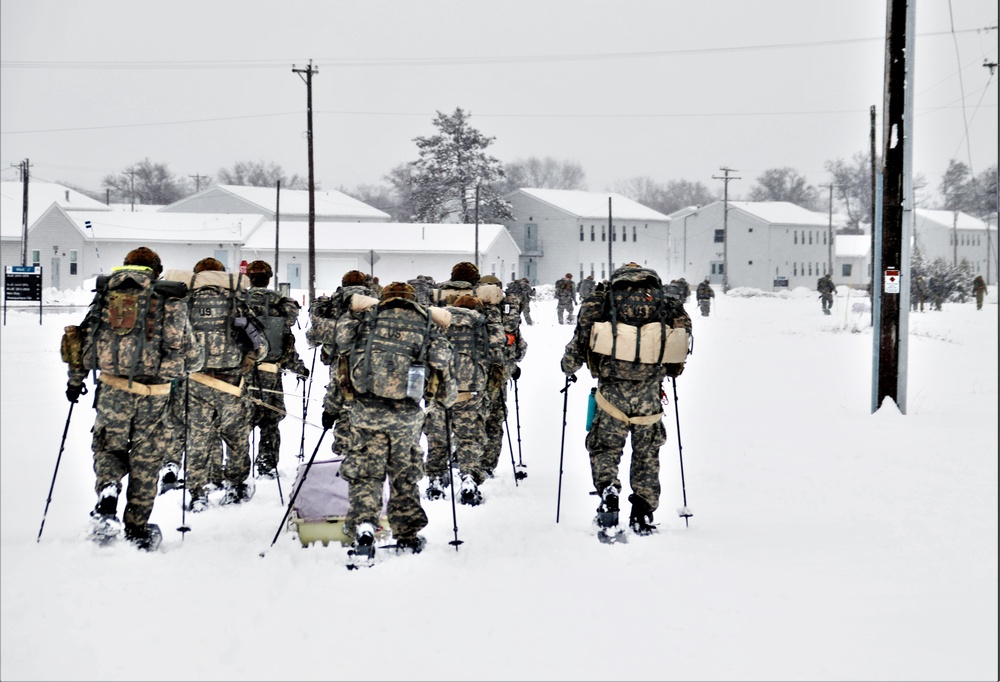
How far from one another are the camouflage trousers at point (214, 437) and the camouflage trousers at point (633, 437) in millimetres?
2907

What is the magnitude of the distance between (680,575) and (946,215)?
105034 millimetres

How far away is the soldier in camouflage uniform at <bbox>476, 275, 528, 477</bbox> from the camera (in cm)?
824

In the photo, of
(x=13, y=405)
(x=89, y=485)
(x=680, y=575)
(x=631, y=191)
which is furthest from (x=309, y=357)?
(x=631, y=191)

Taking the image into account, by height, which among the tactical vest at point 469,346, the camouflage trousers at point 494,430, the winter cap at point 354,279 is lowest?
the camouflage trousers at point 494,430

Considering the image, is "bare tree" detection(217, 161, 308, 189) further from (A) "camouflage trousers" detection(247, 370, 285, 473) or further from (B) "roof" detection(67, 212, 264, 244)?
(A) "camouflage trousers" detection(247, 370, 285, 473)

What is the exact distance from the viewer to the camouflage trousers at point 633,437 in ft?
22.5

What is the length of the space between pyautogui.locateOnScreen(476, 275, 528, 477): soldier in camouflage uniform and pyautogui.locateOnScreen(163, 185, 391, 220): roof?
197 feet

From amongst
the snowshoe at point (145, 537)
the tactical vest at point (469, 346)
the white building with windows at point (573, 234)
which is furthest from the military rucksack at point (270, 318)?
the white building with windows at point (573, 234)

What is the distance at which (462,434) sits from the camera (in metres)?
8.24

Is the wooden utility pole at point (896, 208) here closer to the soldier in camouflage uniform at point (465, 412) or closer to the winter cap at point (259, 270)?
the soldier in camouflage uniform at point (465, 412)

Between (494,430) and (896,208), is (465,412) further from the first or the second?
(896,208)

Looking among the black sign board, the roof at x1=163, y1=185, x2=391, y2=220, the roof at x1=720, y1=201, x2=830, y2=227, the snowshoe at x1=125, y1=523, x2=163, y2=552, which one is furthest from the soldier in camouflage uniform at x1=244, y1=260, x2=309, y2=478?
the roof at x1=720, y1=201, x2=830, y2=227

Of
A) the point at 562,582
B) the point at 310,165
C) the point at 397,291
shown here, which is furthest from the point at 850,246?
the point at 562,582

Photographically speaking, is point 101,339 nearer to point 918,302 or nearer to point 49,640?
point 49,640
